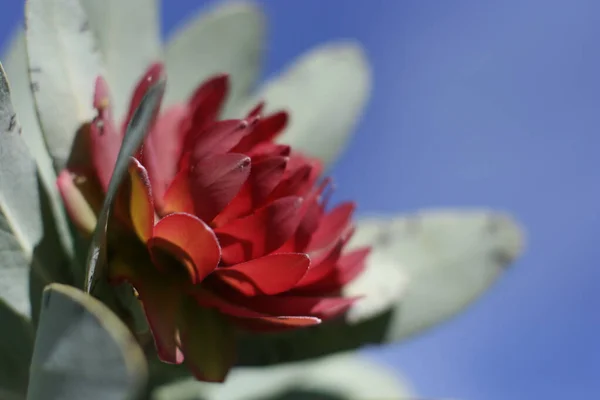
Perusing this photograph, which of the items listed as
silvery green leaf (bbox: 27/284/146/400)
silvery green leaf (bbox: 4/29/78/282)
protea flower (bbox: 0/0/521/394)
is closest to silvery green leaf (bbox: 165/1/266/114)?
protea flower (bbox: 0/0/521/394)

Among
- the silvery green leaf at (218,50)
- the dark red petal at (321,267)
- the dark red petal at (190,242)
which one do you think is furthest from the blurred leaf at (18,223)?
the silvery green leaf at (218,50)

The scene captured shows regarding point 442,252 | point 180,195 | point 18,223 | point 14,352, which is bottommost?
point 14,352

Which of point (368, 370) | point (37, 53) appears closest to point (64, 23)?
point (37, 53)

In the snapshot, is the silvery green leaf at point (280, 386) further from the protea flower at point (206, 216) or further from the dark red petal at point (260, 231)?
the dark red petal at point (260, 231)

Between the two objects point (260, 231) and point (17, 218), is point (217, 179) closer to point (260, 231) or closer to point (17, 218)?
point (260, 231)

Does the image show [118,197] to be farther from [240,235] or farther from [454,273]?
[454,273]

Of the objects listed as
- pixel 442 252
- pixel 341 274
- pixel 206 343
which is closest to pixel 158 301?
pixel 206 343
